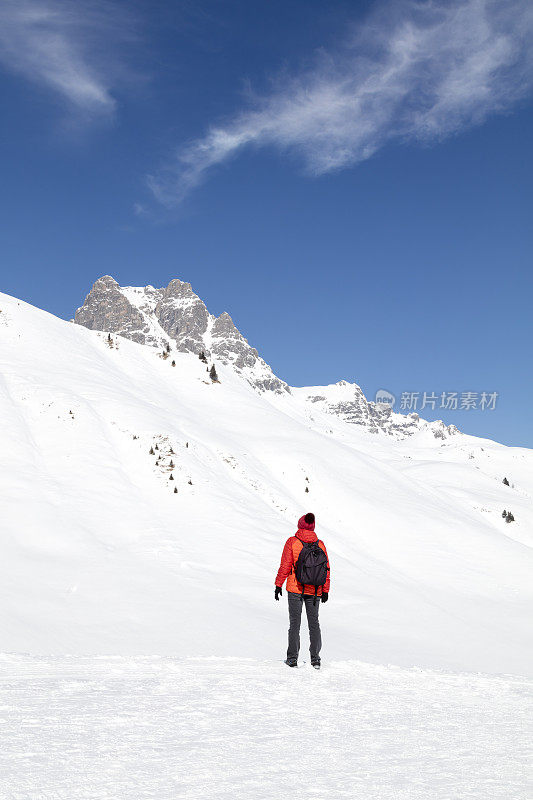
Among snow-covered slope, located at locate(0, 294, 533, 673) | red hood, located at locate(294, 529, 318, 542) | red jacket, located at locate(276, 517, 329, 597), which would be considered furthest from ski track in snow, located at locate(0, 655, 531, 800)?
snow-covered slope, located at locate(0, 294, 533, 673)

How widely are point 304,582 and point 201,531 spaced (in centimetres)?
1343

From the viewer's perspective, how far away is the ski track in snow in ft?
12.5

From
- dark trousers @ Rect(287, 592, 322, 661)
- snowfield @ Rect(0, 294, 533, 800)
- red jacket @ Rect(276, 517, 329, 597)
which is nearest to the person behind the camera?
snowfield @ Rect(0, 294, 533, 800)

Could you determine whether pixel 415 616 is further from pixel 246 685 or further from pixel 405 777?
pixel 405 777

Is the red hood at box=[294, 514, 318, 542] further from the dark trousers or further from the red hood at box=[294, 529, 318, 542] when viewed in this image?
the dark trousers

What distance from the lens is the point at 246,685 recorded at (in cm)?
700

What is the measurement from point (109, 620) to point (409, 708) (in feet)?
29.9

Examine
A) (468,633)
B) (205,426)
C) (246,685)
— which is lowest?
(468,633)

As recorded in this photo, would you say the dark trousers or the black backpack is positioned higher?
the black backpack

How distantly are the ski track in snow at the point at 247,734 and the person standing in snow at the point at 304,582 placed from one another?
792 millimetres

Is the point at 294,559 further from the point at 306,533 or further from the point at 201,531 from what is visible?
the point at 201,531

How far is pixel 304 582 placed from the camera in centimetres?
877

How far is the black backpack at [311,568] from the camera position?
8.79m

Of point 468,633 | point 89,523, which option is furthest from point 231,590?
point 468,633
